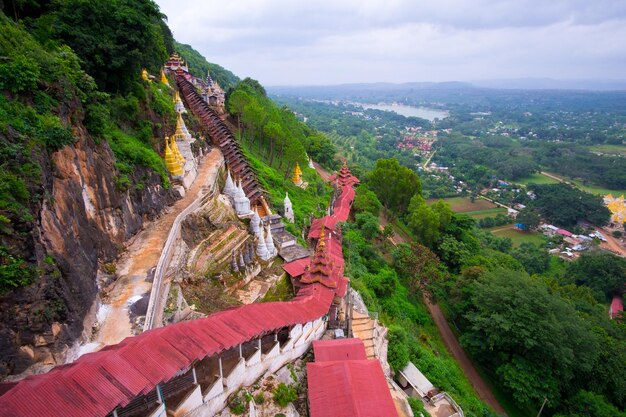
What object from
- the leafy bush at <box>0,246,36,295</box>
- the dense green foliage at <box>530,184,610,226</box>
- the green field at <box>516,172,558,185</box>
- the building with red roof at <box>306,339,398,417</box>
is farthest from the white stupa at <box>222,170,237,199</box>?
the green field at <box>516,172,558,185</box>

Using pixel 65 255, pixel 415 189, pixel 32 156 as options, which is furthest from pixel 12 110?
pixel 415 189

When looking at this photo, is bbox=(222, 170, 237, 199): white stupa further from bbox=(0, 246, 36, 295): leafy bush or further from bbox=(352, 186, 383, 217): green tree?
bbox=(352, 186, 383, 217): green tree

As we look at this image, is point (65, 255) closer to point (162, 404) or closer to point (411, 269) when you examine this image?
point (162, 404)

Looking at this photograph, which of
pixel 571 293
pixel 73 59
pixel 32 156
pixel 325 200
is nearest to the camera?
pixel 32 156

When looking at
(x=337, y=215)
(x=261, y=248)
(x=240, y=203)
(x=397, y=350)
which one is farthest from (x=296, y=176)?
(x=397, y=350)

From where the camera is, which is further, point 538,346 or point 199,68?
point 199,68

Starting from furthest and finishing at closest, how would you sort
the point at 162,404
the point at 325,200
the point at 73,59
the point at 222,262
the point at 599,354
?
1. the point at 325,200
2. the point at 599,354
3. the point at 222,262
4. the point at 73,59
5. the point at 162,404

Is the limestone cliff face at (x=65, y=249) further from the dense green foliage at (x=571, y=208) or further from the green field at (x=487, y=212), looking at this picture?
the dense green foliage at (x=571, y=208)

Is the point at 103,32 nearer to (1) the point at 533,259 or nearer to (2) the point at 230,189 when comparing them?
(2) the point at 230,189

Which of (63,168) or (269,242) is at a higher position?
(63,168)
